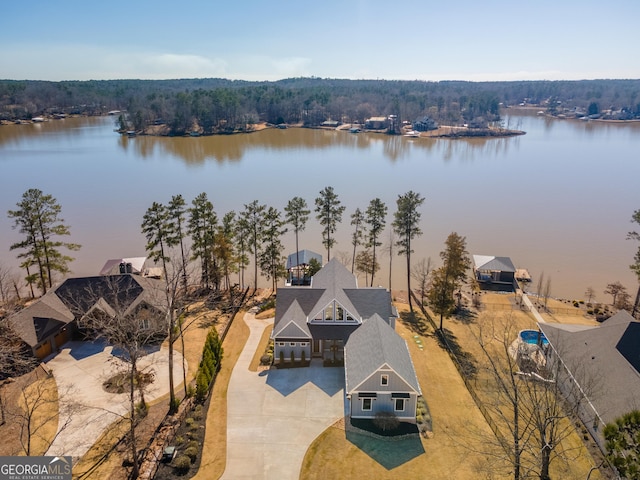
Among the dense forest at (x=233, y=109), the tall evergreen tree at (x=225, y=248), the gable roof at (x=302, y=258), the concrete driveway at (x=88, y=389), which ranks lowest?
the concrete driveway at (x=88, y=389)

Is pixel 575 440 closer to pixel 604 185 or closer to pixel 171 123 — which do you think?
pixel 604 185

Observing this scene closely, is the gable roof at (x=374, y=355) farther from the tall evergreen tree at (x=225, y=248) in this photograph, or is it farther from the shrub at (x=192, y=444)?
the tall evergreen tree at (x=225, y=248)

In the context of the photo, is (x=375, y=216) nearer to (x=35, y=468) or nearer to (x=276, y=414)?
(x=276, y=414)

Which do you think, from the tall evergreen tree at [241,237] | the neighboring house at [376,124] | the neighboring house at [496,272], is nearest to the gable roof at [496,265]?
the neighboring house at [496,272]

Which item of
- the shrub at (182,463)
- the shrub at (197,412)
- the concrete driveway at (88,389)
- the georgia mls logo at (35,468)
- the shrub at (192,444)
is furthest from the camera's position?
the shrub at (197,412)

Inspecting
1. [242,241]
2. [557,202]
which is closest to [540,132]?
[557,202]

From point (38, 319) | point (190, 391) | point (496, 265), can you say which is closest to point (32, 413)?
point (190, 391)
